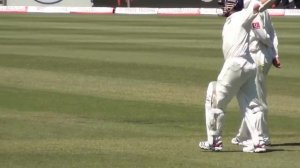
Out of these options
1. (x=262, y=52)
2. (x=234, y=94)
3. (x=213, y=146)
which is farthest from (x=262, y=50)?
(x=213, y=146)

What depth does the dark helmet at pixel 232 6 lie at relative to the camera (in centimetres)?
1028

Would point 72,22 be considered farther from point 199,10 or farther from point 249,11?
point 249,11

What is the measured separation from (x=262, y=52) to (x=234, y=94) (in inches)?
34.3

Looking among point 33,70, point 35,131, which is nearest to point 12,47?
point 33,70

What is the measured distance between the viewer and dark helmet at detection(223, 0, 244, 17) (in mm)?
10281

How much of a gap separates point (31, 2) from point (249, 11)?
35.8m

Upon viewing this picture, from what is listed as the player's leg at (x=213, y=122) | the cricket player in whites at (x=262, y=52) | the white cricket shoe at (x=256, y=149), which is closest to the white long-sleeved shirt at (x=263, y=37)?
the cricket player in whites at (x=262, y=52)

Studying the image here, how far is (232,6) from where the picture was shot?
10312mm

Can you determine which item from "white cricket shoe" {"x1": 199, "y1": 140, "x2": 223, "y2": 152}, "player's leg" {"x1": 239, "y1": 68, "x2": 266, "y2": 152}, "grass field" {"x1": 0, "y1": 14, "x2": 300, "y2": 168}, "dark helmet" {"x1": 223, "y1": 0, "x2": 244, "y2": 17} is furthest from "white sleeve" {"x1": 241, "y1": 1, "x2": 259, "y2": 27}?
"grass field" {"x1": 0, "y1": 14, "x2": 300, "y2": 168}

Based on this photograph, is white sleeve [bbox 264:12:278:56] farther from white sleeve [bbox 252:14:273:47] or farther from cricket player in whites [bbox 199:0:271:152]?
cricket player in whites [bbox 199:0:271:152]

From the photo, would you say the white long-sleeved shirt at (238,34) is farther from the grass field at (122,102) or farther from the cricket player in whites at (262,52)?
the grass field at (122,102)

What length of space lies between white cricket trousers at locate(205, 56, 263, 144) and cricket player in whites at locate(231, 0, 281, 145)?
11.0 inches

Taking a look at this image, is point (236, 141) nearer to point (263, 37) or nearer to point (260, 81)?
point (260, 81)

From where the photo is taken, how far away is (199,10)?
1751 inches
